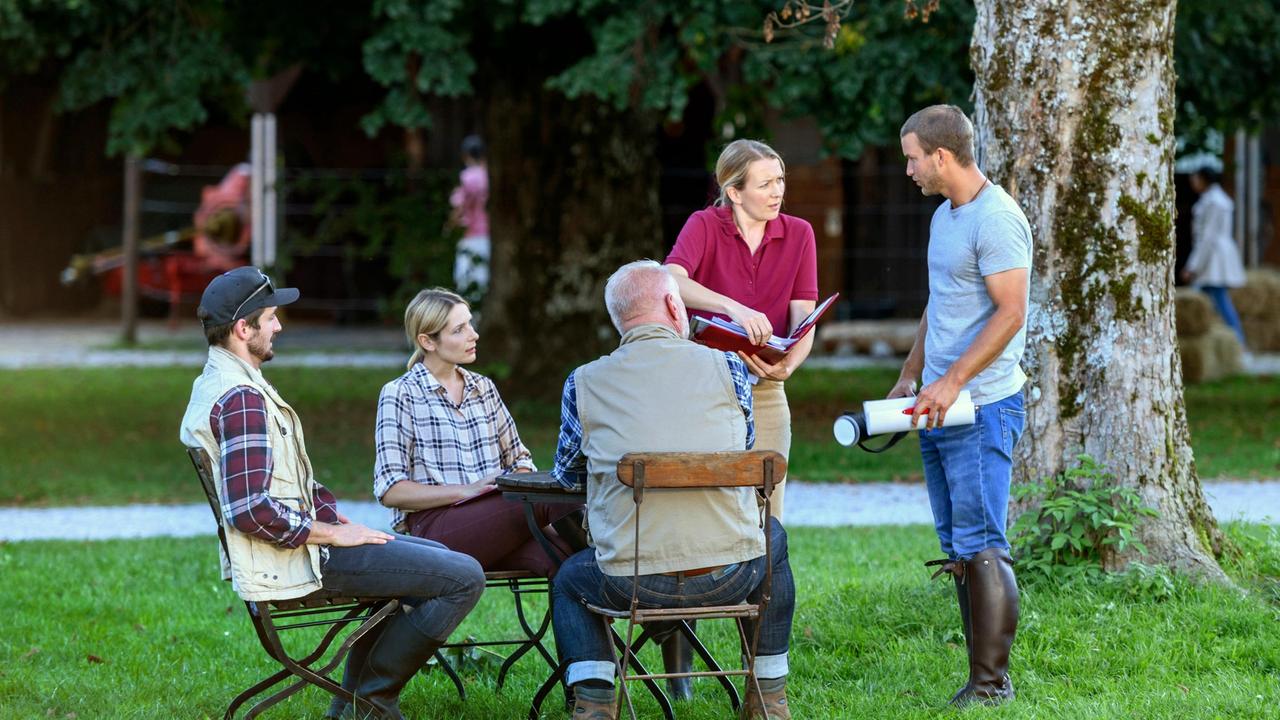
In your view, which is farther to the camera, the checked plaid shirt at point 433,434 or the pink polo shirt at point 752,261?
the pink polo shirt at point 752,261

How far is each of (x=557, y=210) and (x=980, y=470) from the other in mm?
8096

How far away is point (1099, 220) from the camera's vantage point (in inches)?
236

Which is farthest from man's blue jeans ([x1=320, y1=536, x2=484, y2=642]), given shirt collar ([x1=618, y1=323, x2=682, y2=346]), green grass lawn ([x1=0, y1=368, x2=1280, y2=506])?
green grass lawn ([x1=0, y1=368, x2=1280, y2=506])

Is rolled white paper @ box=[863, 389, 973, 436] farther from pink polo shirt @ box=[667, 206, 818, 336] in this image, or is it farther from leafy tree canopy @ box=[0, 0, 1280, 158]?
leafy tree canopy @ box=[0, 0, 1280, 158]

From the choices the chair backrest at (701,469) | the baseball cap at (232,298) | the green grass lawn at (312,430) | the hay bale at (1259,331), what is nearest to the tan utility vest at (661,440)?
the chair backrest at (701,469)

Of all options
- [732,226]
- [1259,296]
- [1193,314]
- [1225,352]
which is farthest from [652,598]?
[1259,296]

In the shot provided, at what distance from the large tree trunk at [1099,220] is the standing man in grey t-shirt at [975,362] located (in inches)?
43.8

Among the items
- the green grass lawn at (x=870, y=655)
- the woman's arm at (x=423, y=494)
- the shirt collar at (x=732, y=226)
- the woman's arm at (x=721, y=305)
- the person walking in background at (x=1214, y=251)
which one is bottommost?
the green grass lawn at (x=870, y=655)

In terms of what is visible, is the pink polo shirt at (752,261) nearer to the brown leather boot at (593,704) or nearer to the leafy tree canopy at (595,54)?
the brown leather boot at (593,704)

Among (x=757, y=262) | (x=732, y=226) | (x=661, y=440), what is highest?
(x=732, y=226)

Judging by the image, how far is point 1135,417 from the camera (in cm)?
602

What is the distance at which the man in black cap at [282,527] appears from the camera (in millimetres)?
4559

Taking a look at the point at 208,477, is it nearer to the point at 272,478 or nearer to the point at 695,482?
the point at 272,478

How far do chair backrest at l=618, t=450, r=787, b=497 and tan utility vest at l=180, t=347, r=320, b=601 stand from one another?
934 mm
